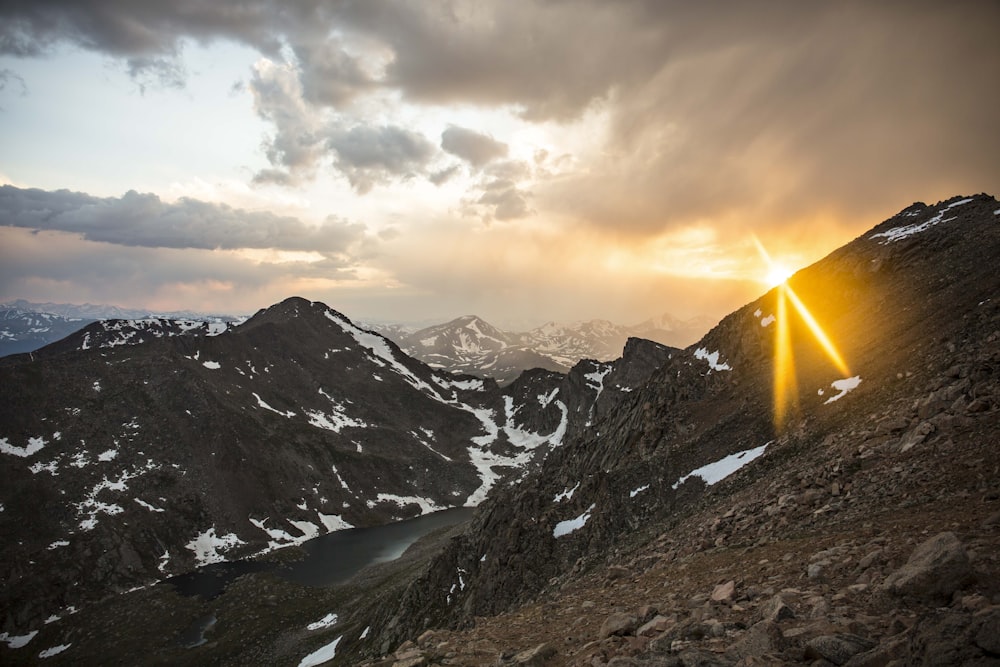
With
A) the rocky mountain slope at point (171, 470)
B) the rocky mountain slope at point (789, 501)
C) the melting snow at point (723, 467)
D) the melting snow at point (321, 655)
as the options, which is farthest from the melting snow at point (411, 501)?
the melting snow at point (723, 467)

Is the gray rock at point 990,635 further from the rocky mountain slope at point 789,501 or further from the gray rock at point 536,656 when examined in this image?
the gray rock at point 536,656

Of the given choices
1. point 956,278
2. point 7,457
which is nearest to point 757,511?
point 956,278

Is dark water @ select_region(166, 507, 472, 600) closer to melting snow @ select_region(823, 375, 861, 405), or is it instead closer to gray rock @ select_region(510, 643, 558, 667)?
melting snow @ select_region(823, 375, 861, 405)

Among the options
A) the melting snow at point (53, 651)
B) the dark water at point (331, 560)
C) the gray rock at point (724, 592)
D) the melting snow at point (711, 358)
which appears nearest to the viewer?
the gray rock at point (724, 592)

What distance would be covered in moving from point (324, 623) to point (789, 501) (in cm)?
8061

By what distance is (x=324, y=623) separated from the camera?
255 ft

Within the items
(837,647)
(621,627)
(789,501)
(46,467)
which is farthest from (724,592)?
(46,467)

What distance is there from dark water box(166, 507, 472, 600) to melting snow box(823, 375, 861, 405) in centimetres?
10365

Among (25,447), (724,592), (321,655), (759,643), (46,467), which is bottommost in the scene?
(321,655)

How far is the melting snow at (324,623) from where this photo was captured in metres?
76.1

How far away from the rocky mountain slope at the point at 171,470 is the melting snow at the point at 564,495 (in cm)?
9891

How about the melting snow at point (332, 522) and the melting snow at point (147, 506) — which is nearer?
the melting snow at point (147, 506)

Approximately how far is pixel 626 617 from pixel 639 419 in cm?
4183

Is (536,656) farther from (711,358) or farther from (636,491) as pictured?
(711,358)
